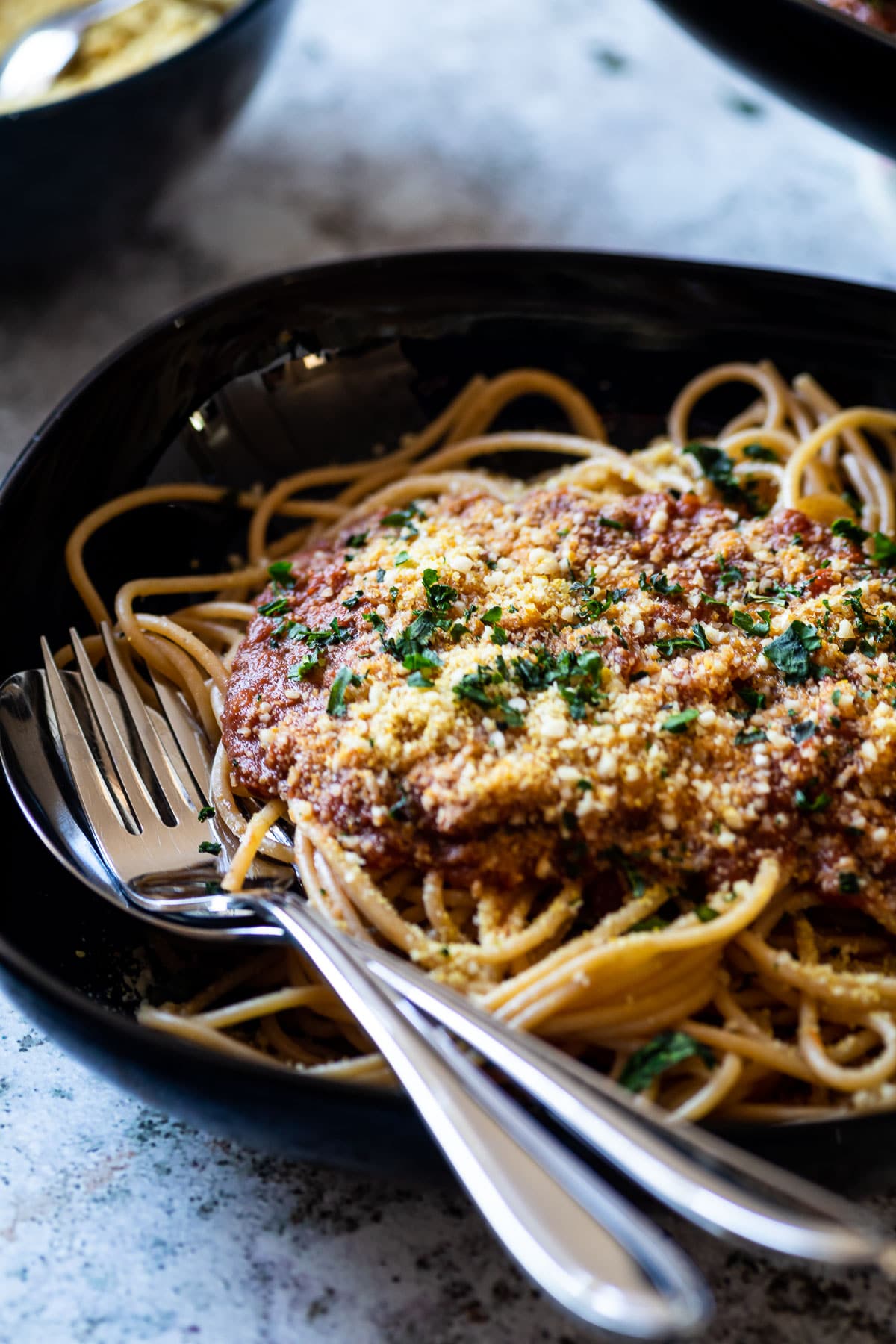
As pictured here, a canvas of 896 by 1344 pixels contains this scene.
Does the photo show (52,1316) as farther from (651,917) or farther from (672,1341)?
(651,917)

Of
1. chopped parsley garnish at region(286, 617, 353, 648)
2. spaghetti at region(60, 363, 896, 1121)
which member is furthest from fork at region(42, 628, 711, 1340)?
chopped parsley garnish at region(286, 617, 353, 648)

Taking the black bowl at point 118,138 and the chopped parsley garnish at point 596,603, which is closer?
the chopped parsley garnish at point 596,603

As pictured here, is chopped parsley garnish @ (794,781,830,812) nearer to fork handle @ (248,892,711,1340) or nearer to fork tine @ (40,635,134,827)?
fork handle @ (248,892,711,1340)

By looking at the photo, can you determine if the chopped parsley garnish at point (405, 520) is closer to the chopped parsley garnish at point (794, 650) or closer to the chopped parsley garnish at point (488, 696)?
the chopped parsley garnish at point (488, 696)

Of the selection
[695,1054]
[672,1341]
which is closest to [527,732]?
[695,1054]

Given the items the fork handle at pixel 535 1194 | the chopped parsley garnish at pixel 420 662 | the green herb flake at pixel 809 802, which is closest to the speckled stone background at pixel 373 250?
the fork handle at pixel 535 1194

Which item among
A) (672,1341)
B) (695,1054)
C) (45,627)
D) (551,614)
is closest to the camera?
(672,1341)

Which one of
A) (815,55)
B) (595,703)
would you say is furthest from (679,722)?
(815,55)
